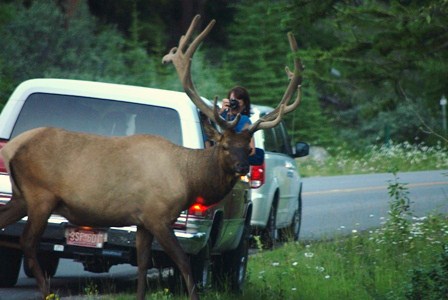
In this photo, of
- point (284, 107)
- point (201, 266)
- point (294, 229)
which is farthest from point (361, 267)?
point (294, 229)

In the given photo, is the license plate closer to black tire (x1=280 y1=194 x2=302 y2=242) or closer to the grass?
the grass

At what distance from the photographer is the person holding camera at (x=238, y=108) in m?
12.7

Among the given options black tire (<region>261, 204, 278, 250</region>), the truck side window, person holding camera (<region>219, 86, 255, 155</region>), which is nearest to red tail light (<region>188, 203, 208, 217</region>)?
person holding camera (<region>219, 86, 255, 155</region>)

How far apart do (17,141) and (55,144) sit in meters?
0.32

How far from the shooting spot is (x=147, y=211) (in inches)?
464

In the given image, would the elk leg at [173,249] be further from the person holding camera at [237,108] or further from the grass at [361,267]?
the person holding camera at [237,108]

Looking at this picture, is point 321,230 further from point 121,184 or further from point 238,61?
point 238,61

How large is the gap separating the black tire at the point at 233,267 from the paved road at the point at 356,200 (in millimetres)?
4506

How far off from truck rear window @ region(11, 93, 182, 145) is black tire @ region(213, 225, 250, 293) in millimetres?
1411

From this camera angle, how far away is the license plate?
40.8ft

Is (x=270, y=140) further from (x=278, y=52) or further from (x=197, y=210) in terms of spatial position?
(x=278, y=52)

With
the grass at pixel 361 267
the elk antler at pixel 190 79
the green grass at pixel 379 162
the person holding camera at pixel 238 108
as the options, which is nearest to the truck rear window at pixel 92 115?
the elk antler at pixel 190 79

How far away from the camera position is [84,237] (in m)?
12.5

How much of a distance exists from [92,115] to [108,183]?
1.39 m
